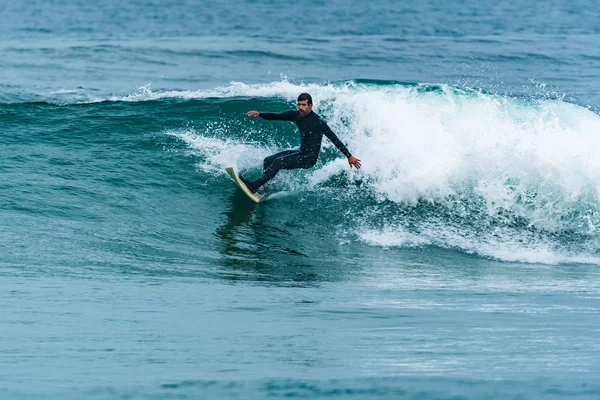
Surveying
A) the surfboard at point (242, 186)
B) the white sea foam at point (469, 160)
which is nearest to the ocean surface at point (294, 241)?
the white sea foam at point (469, 160)

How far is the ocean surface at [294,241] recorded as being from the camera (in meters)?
5.92

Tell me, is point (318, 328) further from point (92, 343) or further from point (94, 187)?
point (94, 187)

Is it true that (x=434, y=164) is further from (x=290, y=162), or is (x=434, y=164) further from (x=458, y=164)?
(x=290, y=162)

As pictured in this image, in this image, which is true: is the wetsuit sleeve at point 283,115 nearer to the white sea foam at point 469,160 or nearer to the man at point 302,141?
the man at point 302,141

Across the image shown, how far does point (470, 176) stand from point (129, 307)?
24.3ft

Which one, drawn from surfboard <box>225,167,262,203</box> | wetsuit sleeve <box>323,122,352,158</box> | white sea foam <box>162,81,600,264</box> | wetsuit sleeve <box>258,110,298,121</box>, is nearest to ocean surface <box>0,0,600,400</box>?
white sea foam <box>162,81,600,264</box>

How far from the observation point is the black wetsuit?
12203 millimetres

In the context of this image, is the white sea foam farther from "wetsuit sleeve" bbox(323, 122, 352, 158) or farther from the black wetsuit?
the black wetsuit

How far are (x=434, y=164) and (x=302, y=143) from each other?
2626 mm

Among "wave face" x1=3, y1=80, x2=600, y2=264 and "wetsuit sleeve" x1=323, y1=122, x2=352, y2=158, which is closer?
"wetsuit sleeve" x1=323, y1=122, x2=352, y2=158

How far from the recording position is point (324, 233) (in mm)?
12148

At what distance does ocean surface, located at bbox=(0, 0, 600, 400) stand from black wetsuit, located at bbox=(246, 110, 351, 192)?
2.39 feet

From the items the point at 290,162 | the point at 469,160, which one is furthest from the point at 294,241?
the point at 469,160

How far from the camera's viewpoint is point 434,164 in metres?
14.0
